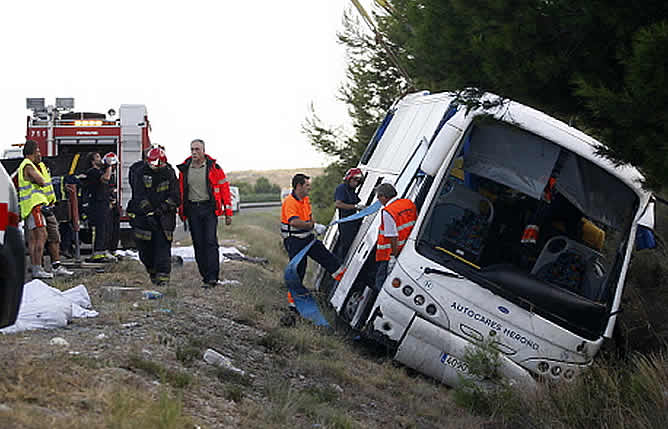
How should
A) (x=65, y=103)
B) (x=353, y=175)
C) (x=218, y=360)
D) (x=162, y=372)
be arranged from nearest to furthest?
(x=162, y=372), (x=218, y=360), (x=353, y=175), (x=65, y=103)

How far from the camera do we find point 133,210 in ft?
37.3

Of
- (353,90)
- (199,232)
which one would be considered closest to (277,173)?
(353,90)

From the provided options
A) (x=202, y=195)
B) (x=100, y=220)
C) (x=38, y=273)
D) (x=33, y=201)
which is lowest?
(x=38, y=273)

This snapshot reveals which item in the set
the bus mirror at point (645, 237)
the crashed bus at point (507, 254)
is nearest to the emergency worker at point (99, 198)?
the crashed bus at point (507, 254)

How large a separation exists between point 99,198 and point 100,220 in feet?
1.16

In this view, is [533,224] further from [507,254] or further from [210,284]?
[210,284]

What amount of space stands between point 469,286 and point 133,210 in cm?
493

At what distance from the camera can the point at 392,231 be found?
356 inches

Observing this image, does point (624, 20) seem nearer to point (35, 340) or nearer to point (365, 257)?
point (365, 257)

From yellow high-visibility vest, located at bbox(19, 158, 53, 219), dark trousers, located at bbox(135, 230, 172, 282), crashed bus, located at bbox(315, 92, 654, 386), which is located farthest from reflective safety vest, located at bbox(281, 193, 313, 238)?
yellow high-visibility vest, located at bbox(19, 158, 53, 219)

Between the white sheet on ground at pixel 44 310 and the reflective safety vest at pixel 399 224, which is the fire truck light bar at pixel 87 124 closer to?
the white sheet on ground at pixel 44 310

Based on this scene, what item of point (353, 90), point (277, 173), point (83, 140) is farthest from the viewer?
point (277, 173)

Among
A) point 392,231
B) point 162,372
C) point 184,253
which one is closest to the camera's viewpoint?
point 162,372

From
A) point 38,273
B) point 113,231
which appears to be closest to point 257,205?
point 113,231
